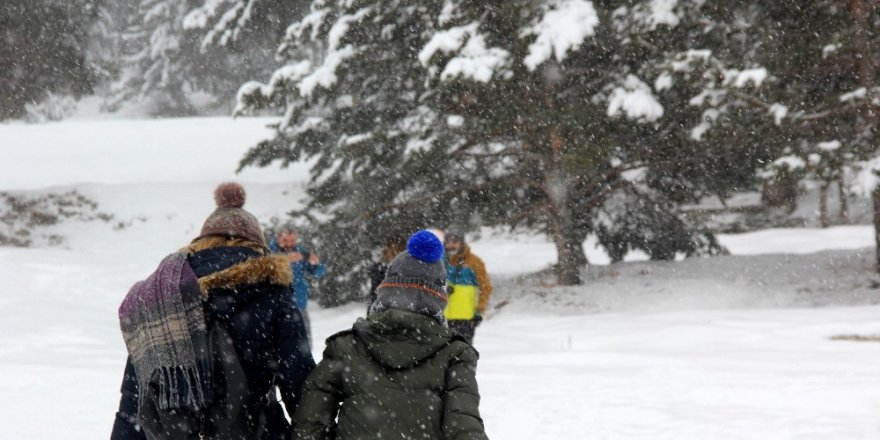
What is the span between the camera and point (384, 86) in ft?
55.3

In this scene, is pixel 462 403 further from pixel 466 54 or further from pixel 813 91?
pixel 813 91

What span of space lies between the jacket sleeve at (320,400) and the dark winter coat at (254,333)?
0.27 feet

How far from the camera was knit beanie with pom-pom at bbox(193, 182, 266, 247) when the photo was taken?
3.43m

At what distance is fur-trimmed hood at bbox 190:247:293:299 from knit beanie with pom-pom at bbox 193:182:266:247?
80 mm

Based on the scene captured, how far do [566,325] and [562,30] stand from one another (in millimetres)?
4286

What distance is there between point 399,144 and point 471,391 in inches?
518

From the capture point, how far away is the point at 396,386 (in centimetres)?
317

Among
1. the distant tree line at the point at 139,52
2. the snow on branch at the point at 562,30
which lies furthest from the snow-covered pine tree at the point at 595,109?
the distant tree line at the point at 139,52

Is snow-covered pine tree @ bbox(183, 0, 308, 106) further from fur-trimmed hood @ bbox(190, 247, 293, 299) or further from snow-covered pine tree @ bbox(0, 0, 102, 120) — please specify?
fur-trimmed hood @ bbox(190, 247, 293, 299)

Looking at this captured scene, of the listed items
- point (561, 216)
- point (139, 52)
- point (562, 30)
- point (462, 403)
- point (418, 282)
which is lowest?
point (462, 403)

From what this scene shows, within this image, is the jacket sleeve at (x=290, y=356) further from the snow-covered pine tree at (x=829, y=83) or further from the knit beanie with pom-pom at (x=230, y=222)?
the snow-covered pine tree at (x=829, y=83)

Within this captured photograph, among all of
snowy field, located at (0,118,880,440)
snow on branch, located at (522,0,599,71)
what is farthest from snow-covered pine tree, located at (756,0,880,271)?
snow on branch, located at (522,0,599,71)

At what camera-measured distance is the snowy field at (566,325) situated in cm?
779

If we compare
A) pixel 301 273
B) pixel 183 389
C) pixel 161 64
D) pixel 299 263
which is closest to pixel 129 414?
pixel 183 389
